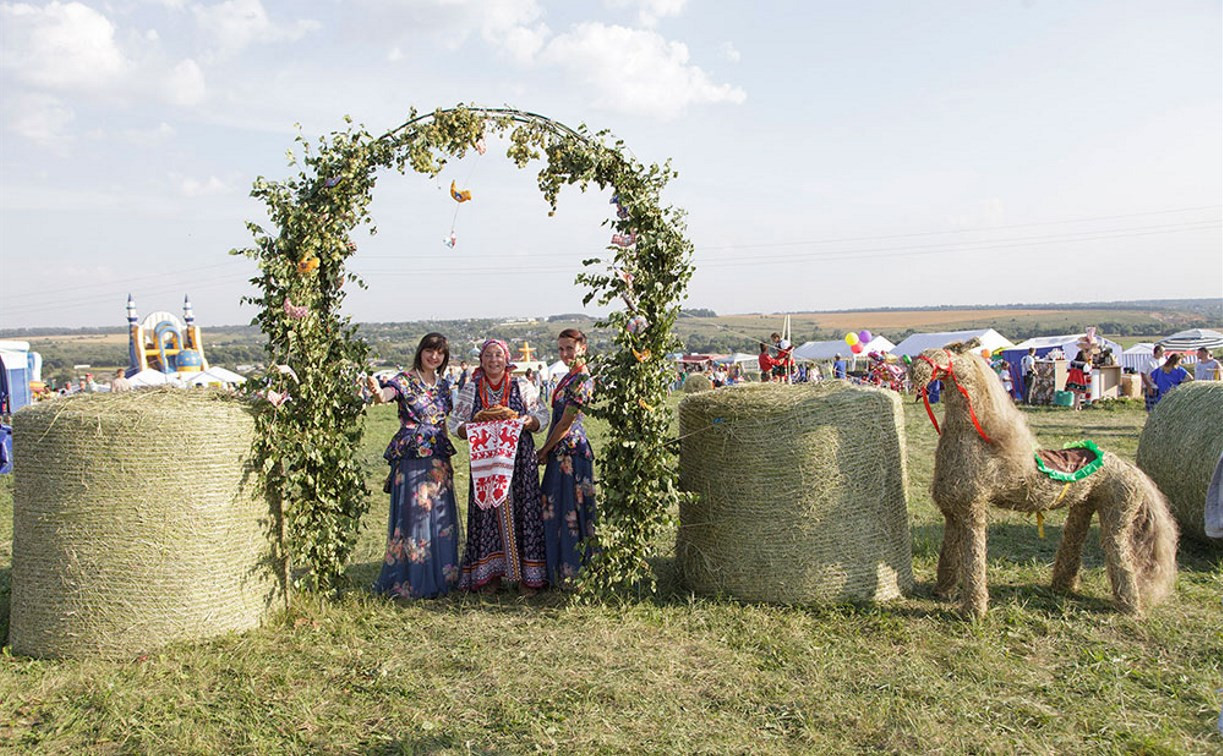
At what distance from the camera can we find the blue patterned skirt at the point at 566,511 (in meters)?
5.70

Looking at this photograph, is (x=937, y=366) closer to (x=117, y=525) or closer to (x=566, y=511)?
(x=566, y=511)

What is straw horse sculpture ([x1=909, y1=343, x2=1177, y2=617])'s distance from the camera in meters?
4.93

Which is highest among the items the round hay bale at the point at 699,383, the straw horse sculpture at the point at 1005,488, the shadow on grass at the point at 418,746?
the round hay bale at the point at 699,383

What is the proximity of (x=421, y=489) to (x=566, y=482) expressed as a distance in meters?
0.99

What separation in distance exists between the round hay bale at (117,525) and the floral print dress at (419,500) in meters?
1.14

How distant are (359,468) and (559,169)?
2399 millimetres

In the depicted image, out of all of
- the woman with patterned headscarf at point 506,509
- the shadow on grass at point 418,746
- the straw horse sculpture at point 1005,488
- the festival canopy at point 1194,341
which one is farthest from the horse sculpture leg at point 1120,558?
the festival canopy at point 1194,341

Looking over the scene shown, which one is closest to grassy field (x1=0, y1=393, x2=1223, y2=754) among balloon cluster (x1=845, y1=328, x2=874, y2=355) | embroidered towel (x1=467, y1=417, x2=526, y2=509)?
embroidered towel (x1=467, y1=417, x2=526, y2=509)

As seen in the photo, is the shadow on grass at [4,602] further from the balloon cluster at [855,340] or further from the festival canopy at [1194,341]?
the festival canopy at [1194,341]

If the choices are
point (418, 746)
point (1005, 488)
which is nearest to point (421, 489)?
point (418, 746)

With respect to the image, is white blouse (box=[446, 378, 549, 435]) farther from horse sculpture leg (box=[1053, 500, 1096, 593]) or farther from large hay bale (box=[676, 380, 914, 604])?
horse sculpture leg (box=[1053, 500, 1096, 593])

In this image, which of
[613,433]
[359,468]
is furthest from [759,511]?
[359,468]

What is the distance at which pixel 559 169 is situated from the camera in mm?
5398

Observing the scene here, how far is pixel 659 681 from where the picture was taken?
4.33 m
